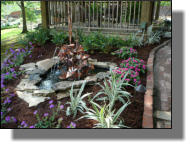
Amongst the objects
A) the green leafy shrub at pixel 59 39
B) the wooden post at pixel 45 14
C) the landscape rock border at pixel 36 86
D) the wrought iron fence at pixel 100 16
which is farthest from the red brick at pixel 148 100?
the wooden post at pixel 45 14

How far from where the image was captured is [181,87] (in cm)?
198

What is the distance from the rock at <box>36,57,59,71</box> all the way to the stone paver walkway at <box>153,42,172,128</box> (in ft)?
6.52

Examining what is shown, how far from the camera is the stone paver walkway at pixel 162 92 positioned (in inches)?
86.2

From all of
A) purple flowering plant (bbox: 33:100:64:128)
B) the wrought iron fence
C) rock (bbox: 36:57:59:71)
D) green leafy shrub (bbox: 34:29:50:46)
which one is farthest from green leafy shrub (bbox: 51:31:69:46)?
purple flowering plant (bbox: 33:100:64:128)

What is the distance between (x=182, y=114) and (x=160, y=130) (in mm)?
326

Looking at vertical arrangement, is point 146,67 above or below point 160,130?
above

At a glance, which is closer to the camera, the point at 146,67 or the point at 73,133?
the point at 73,133

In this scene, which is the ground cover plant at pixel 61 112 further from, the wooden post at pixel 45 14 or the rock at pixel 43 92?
the wooden post at pixel 45 14

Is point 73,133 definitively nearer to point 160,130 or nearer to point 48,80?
point 160,130

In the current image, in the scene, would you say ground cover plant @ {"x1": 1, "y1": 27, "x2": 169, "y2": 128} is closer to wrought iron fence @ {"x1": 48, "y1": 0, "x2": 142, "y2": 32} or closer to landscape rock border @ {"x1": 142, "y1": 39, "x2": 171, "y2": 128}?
landscape rock border @ {"x1": 142, "y1": 39, "x2": 171, "y2": 128}

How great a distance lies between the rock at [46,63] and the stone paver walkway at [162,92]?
1988 millimetres

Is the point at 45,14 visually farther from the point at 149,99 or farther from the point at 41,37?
the point at 149,99

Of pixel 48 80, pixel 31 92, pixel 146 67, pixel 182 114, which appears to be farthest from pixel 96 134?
pixel 146 67
